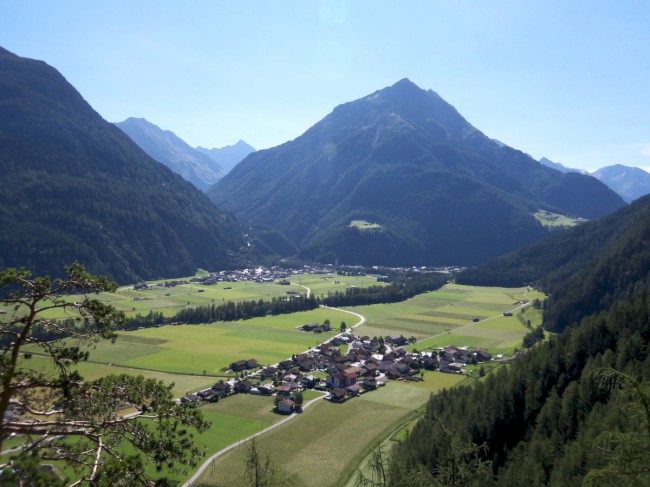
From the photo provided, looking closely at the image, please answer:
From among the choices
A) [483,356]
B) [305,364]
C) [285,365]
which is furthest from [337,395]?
[483,356]

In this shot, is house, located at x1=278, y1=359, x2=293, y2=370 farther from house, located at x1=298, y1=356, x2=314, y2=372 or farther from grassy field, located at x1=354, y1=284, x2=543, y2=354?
grassy field, located at x1=354, y1=284, x2=543, y2=354

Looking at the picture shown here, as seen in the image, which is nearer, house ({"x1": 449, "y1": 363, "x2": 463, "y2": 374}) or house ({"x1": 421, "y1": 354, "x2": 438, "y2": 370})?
house ({"x1": 449, "y1": 363, "x2": 463, "y2": 374})

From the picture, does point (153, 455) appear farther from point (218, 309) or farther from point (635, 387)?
point (218, 309)

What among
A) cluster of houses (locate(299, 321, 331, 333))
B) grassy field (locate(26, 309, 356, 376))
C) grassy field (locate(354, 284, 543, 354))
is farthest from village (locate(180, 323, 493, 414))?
cluster of houses (locate(299, 321, 331, 333))

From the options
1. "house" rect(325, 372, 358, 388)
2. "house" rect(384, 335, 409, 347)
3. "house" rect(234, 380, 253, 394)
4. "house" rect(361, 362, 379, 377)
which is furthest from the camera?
"house" rect(384, 335, 409, 347)

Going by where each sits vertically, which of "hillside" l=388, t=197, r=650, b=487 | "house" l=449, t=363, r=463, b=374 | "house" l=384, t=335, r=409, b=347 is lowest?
"house" l=384, t=335, r=409, b=347

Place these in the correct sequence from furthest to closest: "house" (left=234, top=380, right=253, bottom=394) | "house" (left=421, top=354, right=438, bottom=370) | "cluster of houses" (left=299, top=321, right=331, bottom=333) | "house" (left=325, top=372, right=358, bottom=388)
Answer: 1. "cluster of houses" (left=299, top=321, right=331, bottom=333)
2. "house" (left=421, top=354, right=438, bottom=370)
3. "house" (left=325, top=372, right=358, bottom=388)
4. "house" (left=234, top=380, right=253, bottom=394)

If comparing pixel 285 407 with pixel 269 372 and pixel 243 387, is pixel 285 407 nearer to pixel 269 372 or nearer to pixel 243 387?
pixel 243 387

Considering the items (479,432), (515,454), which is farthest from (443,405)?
(515,454)
